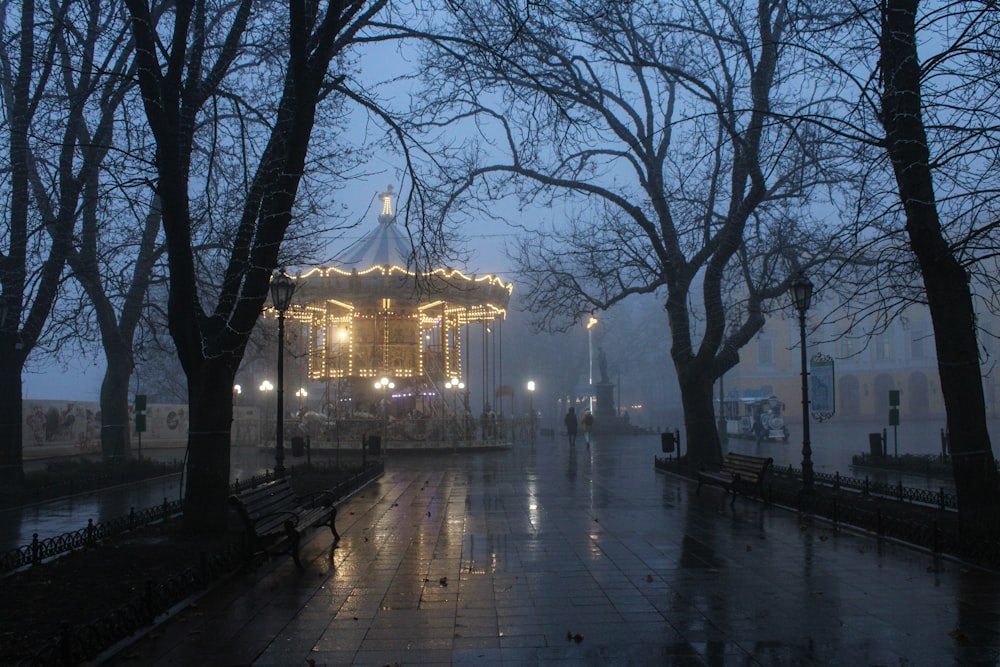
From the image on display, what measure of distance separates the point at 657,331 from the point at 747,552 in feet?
221

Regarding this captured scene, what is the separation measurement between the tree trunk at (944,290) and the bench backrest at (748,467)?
4.22 meters

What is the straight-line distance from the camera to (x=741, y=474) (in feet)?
47.8

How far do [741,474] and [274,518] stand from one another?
826 cm

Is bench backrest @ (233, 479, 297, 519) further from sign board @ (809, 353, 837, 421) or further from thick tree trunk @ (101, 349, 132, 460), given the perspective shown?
thick tree trunk @ (101, 349, 132, 460)

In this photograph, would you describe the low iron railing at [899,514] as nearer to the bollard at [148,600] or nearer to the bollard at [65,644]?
the bollard at [148,600]

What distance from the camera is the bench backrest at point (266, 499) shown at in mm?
8758

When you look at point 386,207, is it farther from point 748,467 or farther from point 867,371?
point 867,371

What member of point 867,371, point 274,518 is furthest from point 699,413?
point 867,371

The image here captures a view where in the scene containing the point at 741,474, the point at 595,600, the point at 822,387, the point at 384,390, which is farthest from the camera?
the point at 384,390

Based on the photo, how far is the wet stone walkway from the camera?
19.1ft

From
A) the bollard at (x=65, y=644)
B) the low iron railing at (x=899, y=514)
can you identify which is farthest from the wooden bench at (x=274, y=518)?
the low iron railing at (x=899, y=514)

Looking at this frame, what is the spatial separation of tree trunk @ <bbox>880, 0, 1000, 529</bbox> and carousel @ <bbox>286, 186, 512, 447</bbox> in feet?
70.6

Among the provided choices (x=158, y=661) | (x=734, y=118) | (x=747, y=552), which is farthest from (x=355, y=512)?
(x=734, y=118)

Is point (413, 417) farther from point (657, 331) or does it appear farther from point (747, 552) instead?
point (657, 331)
